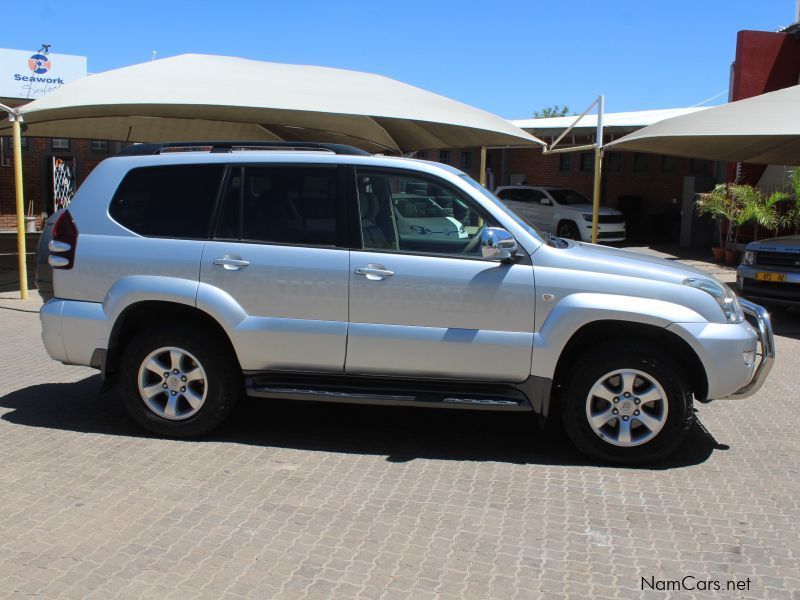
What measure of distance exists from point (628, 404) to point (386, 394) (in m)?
1.51

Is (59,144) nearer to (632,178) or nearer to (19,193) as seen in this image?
(19,193)

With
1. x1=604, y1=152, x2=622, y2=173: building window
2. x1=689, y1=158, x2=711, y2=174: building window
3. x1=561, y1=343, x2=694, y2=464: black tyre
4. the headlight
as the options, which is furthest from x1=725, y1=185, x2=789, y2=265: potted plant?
x1=561, y1=343, x2=694, y2=464: black tyre

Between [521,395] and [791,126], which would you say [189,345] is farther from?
[791,126]

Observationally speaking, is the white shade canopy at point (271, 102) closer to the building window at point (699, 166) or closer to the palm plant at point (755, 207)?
the palm plant at point (755, 207)

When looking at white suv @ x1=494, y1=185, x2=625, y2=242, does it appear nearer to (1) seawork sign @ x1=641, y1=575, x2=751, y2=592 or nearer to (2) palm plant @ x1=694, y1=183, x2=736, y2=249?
(2) palm plant @ x1=694, y1=183, x2=736, y2=249

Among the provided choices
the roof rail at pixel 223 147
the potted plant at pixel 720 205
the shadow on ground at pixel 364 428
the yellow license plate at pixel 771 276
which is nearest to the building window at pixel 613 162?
the potted plant at pixel 720 205

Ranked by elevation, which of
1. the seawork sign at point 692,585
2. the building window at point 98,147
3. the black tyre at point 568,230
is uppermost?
the building window at point 98,147

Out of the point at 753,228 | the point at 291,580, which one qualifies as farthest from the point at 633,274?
the point at 753,228

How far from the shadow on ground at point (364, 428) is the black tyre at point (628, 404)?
0.66ft

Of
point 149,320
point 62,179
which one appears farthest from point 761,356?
point 62,179

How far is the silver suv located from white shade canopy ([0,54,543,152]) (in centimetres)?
536

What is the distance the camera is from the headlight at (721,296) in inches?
191

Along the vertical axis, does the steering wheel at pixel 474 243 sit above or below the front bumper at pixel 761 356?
above

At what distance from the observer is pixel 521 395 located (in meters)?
4.91
